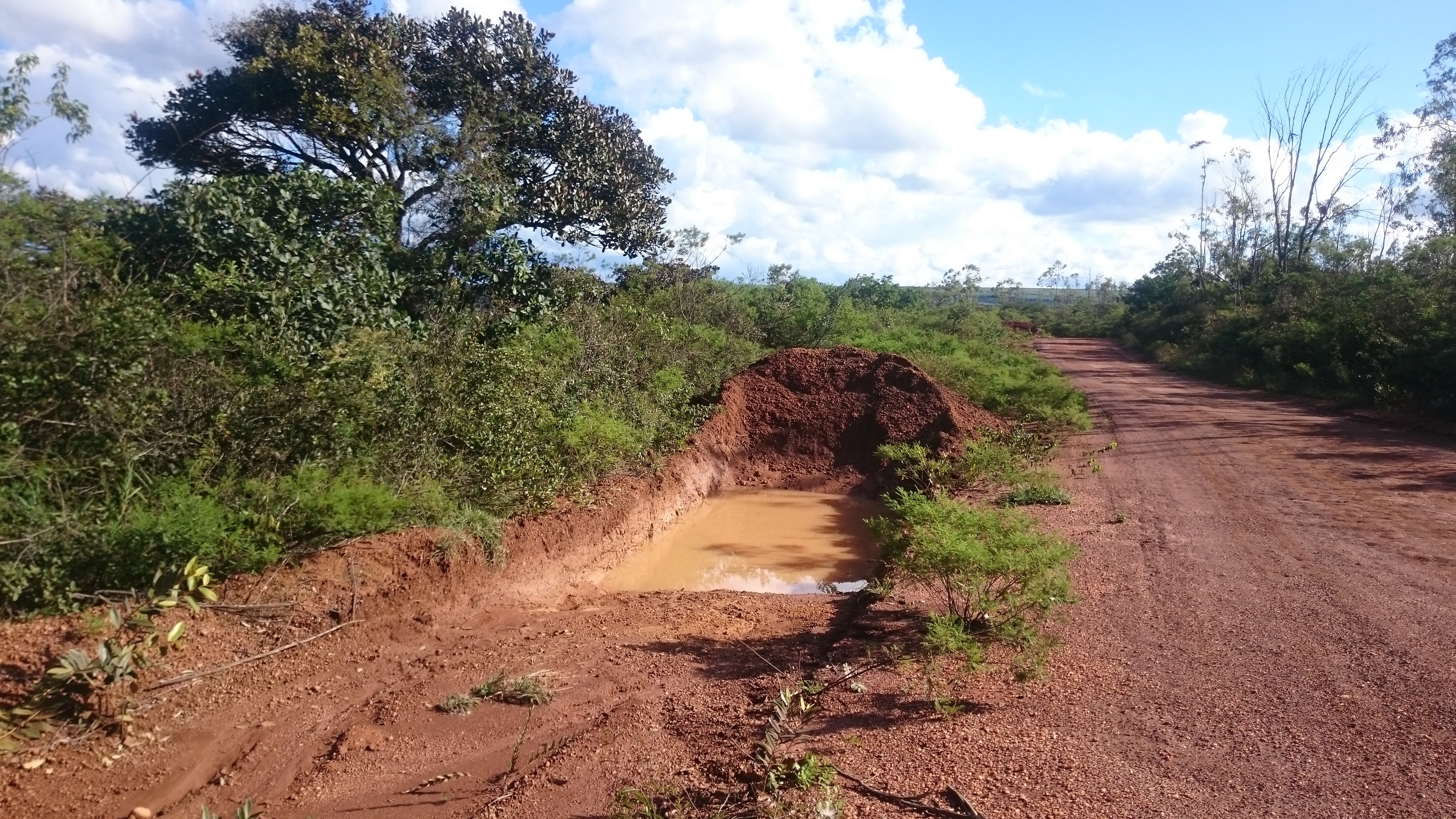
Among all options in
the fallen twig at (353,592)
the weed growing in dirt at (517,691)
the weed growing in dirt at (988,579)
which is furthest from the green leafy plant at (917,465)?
the fallen twig at (353,592)

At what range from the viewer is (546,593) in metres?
7.59

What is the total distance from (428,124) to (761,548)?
23.6 ft

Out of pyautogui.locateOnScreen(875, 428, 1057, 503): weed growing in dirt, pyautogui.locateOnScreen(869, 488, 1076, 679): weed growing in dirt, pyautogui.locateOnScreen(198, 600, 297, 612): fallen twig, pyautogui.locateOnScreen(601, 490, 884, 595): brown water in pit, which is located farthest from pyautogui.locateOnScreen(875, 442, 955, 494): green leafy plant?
pyautogui.locateOnScreen(198, 600, 297, 612): fallen twig

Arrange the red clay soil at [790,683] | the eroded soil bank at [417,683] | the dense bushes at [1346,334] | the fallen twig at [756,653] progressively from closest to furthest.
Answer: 1. the red clay soil at [790,683]
2. the eroded soil bank at [417,683]
3. the fallen twig at [756,653]
4. the dense bushes at [1346,334]

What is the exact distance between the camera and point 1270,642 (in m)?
5.08

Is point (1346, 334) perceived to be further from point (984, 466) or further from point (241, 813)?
point (241, 813)

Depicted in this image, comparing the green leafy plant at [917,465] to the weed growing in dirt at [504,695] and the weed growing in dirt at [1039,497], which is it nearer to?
the weed growing in dirt at [1039,497]

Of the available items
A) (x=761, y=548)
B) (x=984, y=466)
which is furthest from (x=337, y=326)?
(x=984, y=466)

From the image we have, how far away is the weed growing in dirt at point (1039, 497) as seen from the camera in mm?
9180

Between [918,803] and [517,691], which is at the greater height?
[918,803]

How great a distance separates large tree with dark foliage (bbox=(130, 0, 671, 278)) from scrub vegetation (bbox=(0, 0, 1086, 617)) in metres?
0.04

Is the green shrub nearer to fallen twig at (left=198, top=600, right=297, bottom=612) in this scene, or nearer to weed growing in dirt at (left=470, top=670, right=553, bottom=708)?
weed growing in dirt at (left=470, top=670, right=553, bottom=708)

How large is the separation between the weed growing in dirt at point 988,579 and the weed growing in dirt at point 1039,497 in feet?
12.4

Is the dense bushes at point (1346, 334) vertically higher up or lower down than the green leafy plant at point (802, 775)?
higher up
